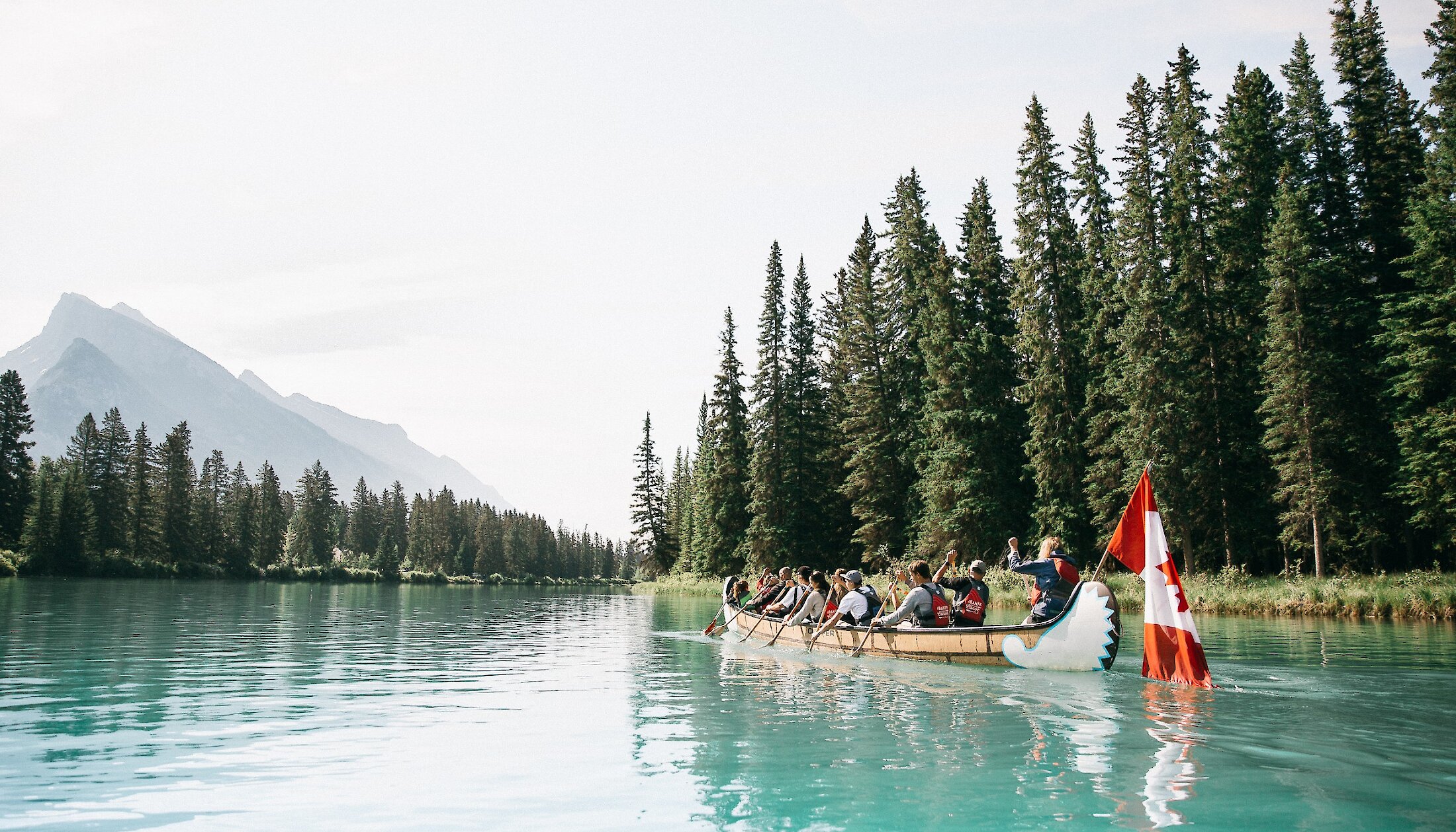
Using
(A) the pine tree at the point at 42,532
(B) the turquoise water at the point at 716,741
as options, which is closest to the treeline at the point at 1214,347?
(B) the turquoise water at the point at 716,741

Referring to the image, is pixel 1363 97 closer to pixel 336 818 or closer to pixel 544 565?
pixel 336 818

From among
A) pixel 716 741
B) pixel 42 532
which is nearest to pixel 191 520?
pixel 42 532

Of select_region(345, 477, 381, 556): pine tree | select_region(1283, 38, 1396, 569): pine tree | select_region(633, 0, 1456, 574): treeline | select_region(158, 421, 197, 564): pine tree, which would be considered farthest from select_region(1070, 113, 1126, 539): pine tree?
select_region(345, 477, 381, 556): pine tree

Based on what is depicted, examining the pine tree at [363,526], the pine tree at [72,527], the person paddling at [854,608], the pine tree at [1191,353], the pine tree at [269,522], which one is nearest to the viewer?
the person paddling at [854,608]

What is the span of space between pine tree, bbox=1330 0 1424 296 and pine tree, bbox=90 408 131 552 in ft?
293

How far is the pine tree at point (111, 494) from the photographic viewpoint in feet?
267

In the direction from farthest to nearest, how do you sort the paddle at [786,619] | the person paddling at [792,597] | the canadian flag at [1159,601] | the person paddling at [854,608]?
the person paddling at [792,597] → the paddle at [786,619] → the person paddling at [854,608] → the canadian flag at [1159,601]

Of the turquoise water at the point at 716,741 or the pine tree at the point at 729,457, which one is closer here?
the turquoise water at the point at 716,741

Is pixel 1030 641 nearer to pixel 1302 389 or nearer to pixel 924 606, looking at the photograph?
pixel 924 606

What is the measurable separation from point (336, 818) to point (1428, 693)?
14383mm

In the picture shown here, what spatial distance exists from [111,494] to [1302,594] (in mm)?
89876

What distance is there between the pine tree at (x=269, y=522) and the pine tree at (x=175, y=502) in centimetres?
1101

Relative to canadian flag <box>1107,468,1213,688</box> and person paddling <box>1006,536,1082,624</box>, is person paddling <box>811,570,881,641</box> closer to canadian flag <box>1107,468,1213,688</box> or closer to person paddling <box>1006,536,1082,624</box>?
person paddling <box>1006,536,1082,624</box>

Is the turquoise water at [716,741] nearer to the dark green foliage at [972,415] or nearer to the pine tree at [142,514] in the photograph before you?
the dark green foliage at [972,415]
